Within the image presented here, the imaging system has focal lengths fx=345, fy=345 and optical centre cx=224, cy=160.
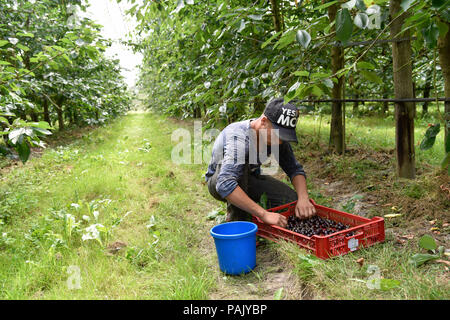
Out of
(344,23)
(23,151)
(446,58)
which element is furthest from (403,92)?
(23,151)

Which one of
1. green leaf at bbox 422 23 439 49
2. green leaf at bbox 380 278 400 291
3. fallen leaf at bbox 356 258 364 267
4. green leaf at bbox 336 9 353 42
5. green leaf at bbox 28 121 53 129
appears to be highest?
green leaf at bbox 422 23 439 49

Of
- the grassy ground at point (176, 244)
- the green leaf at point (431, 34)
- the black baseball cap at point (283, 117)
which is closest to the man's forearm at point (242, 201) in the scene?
the grassy ground at point (176, 244)

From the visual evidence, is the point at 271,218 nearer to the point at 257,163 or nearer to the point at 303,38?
the point at 257,163

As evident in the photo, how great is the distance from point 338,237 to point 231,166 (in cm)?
87

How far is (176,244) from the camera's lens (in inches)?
109

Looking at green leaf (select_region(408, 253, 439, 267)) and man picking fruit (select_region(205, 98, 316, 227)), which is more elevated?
man picking fruit (select_region(205, 98, 316, 227))

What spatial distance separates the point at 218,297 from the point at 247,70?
7.55 feet

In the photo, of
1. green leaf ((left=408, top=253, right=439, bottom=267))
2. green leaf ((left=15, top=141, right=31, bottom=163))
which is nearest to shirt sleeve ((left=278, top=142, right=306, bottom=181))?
green leaf ((left=408, top=253, right=439, bottom=267))

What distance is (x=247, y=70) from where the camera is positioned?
3535 mm

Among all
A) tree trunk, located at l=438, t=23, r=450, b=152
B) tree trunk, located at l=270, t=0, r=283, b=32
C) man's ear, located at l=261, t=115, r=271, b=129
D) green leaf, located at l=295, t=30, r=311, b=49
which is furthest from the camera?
tree trunk, located at l=270, t=0, r=283, b=32

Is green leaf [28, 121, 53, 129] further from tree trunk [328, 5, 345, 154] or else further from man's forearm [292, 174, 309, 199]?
tree trunk [328, 5, 345, 154]

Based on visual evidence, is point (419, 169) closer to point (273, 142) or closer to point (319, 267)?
point (273, 142)

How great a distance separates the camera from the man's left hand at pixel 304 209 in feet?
9.37

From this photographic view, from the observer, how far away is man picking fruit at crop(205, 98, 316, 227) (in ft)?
8.15
